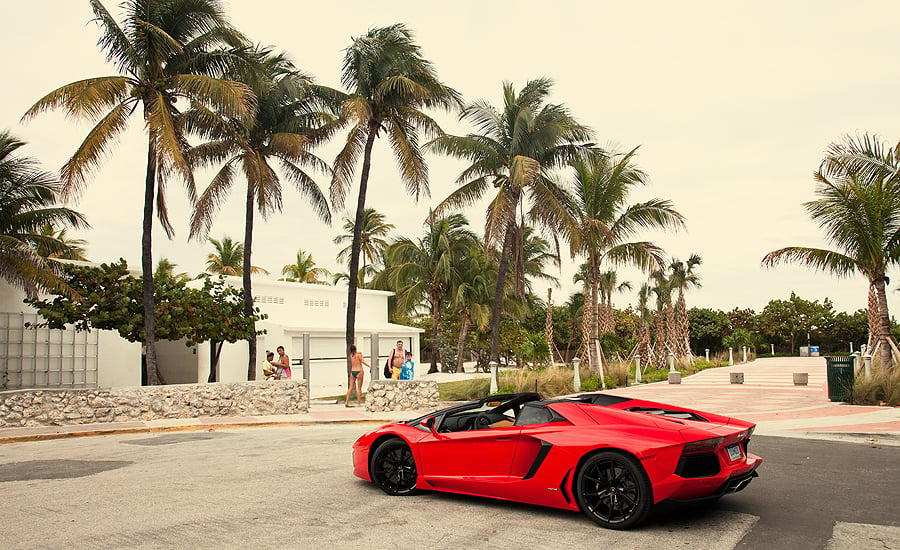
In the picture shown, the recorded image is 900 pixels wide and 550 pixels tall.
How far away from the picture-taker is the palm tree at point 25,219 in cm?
1683

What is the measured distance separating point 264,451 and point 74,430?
5578 mm

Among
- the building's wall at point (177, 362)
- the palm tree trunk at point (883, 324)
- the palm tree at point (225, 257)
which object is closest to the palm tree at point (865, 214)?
the palm tree trunk at point (883, 324)

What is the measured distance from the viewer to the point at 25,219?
1903cm

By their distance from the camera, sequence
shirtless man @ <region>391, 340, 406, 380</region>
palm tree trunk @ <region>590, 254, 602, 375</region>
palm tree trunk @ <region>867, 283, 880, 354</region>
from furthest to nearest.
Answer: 1. palm tree trunk @ <region>590, 254, 602, 375</region>
2. palm tree trunk @ <region>867, 283, 880, 354</region>
3. shirtless man @ <region>391, 340, 406, 380</region>

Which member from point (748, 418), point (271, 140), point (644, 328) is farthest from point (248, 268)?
point (644, 328)

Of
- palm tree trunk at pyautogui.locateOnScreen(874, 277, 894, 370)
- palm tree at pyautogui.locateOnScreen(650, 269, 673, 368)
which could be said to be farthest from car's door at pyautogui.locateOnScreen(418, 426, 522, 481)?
palm tree at pyautogui.locateOnScreen(650, 269, 673, 368)

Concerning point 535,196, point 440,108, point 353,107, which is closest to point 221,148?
point 353,107

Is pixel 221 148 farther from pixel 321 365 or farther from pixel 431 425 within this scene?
pixel 431 425

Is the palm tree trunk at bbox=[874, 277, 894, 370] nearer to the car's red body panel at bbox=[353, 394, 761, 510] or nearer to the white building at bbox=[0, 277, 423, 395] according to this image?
the white building at bbox=[0, 277, 423, 395]

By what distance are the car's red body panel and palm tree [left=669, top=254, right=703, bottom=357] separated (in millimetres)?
41691

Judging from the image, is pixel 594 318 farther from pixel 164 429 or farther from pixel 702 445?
pixel 702 445

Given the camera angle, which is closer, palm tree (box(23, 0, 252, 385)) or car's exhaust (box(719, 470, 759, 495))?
car's exhaust (box(719, 470, 759, 495))

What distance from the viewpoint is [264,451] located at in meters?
11.2

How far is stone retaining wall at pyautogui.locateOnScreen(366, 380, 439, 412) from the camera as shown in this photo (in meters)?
18.0
